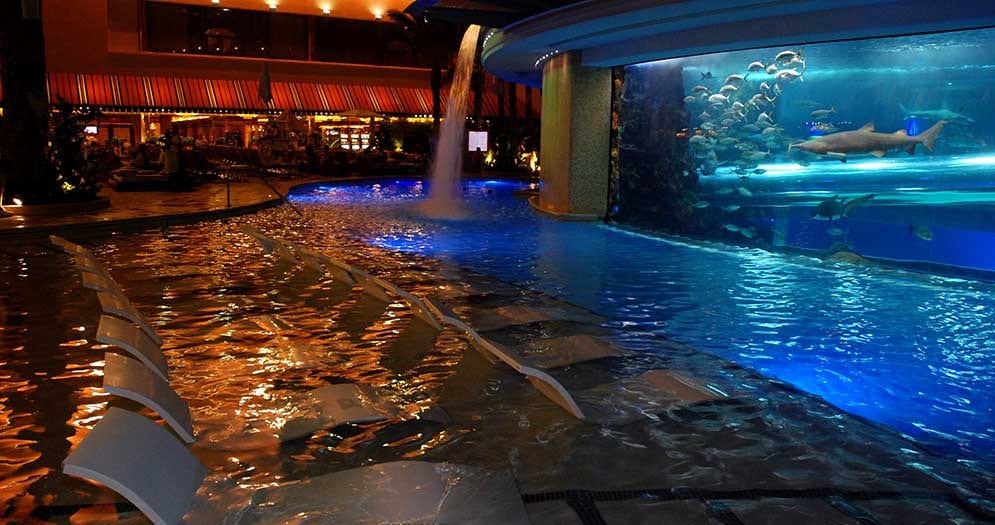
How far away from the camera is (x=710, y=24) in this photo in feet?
44.6

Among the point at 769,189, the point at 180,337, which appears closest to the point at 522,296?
the point at 180,337

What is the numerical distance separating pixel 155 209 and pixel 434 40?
2643 centimetres

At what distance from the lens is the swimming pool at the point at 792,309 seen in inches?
240

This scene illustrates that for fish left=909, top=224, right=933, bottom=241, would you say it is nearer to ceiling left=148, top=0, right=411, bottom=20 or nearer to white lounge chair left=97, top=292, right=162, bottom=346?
white lounge chair left=97, top=292, right=162, bottom=346

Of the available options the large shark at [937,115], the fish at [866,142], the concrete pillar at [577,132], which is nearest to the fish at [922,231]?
the fish at [866,142]

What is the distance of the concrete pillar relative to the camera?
18.0 meters

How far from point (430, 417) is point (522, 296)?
180 inches

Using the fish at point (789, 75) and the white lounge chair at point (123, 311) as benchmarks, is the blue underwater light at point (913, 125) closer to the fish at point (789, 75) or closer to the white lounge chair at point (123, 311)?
the fish at point (789, 75)

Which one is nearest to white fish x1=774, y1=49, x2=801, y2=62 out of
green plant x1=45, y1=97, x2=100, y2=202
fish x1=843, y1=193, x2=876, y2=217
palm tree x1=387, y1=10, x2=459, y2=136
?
fish x1=843, y1=193, x2=876, y2=217

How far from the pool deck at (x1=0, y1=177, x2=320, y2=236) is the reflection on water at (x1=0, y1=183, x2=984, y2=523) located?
311cm

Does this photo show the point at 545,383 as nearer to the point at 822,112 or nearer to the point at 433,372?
the point at 433,372

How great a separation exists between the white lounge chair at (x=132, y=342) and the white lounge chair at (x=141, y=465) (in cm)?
122

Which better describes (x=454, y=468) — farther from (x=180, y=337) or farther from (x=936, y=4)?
(x=936, y=4)

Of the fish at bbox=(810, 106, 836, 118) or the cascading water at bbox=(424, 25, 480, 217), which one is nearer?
the fish at bbox=(810, 106, 836, 118)
